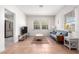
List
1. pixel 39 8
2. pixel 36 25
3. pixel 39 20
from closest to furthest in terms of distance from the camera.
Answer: pixel 39 8 → pixel 39 20 → pixel 36 25

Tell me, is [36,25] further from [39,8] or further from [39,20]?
[39,8]

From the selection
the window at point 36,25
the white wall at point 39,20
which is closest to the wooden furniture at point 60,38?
the white wall at point 39,20

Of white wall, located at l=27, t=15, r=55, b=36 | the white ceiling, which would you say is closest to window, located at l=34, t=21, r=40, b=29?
white wall, located at l=27, t=15, r=55, b=36

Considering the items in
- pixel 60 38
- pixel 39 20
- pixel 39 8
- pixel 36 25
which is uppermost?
pixel 39 8

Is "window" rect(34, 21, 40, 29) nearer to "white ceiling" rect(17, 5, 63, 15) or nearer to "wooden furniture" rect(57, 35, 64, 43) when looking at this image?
"white ceiling" rect(17, 5, 63, 15)

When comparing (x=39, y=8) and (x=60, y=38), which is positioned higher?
(x=39, y=8)

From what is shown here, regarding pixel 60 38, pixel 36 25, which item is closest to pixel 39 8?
pixel 60 38

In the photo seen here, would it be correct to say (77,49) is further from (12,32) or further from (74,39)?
(12,32)

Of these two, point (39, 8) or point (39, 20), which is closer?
point (39, 8)

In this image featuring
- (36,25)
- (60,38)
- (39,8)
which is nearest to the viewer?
(60,38)

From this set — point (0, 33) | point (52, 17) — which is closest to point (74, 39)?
point (0, 33)

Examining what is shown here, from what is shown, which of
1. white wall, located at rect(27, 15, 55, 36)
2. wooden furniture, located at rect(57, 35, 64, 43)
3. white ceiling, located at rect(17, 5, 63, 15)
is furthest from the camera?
white wall, located at rect(27, 15, 55, 36)
